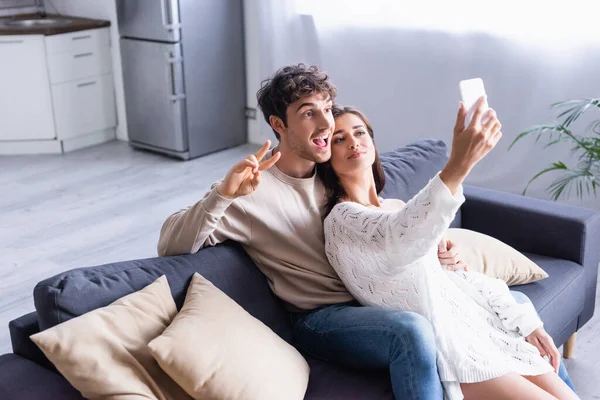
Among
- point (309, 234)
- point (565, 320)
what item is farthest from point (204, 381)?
point (565, 320)

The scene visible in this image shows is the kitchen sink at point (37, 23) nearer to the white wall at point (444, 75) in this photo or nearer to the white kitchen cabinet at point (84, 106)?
the white kitchen cabinet at point (84, 106)

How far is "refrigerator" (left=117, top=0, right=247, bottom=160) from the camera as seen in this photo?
4.73 metres

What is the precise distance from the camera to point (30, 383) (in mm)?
1645

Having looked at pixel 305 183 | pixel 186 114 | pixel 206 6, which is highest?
pixel 206 6

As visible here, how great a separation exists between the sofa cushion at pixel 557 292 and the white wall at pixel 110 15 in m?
3.56

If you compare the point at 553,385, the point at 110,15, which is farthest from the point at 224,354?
the point at 110,15

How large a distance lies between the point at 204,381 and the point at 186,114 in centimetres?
346

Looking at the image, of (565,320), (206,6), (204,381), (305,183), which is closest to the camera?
(204,381)

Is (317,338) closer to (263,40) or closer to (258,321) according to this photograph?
(258,321)

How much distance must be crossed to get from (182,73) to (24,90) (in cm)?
109

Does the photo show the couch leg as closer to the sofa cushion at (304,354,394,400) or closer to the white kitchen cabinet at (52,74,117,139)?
the sofa cushion at (304,354,394,400)

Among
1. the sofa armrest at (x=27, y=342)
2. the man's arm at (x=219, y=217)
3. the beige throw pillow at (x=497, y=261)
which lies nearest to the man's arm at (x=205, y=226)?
the man's arm at (x=219, y=217)

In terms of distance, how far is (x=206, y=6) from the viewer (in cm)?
481

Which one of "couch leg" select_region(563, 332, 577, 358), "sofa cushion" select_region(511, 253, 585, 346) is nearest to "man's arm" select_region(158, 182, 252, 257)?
"sofa cushion" select_region(511, 253, 585, 346)
